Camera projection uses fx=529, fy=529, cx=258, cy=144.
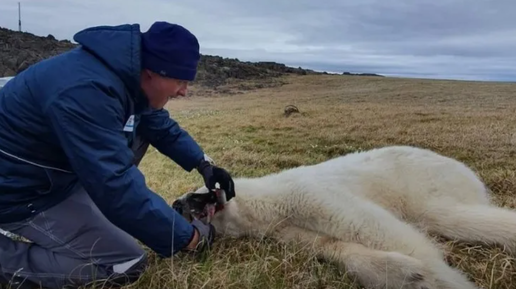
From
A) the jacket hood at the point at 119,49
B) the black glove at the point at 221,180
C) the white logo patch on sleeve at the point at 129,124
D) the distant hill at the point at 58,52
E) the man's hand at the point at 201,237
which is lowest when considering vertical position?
the distant hill at the point at 58,52

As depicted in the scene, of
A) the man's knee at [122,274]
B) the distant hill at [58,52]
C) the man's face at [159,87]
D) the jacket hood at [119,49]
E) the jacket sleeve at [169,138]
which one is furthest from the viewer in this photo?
the distant hill at [58,52]

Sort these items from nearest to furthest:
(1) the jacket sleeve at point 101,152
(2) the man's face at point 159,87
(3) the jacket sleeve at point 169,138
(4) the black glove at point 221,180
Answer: (1) the jacket sleeve at point 101,152, (2) the man's face at point 159,87, (4) the black glove at point 221,180, (3) the jacket sleeve at point 169,138

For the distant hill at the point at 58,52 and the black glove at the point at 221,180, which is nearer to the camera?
the black glove at the point at 221,180

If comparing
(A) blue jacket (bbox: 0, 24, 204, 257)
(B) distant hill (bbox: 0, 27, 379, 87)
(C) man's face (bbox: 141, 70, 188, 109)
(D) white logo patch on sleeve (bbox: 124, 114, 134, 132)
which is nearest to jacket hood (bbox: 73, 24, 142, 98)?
(A) blue jacket (bbox: 0, 24, 204, 257)

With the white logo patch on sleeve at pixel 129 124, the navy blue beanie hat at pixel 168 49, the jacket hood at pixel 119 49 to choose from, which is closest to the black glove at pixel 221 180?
the white logo patch on sleeve at pixel 129 124

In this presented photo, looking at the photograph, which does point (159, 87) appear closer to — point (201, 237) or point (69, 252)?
point (201, 237)

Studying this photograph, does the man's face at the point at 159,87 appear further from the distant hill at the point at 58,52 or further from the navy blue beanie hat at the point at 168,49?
the distant hill at the point at 58,52

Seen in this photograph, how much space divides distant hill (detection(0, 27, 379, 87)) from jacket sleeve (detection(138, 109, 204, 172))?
141 feet

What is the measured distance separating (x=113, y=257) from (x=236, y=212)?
103 cm

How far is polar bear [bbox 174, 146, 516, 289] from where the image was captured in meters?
3.29

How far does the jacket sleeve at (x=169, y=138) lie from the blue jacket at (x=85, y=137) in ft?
3.51

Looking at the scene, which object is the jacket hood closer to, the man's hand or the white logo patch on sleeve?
the white logo patch on sleeve

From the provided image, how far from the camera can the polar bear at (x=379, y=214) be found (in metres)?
3.29

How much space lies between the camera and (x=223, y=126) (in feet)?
48.2
